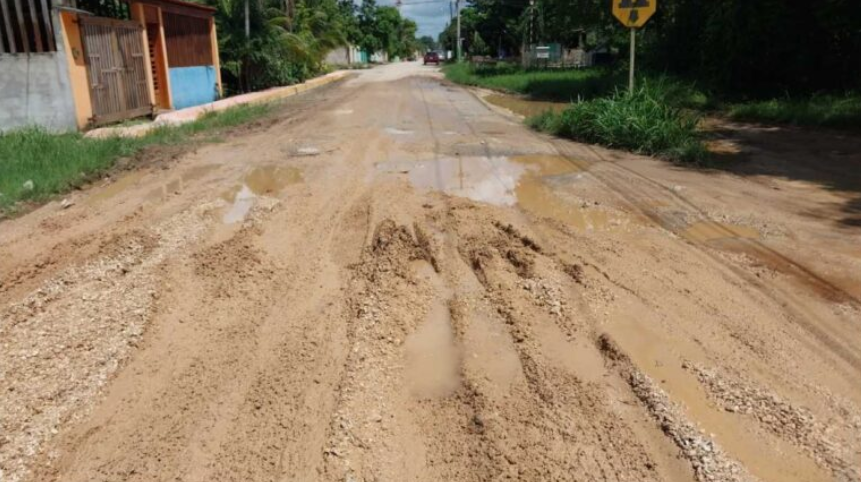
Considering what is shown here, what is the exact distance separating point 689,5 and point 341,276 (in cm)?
2105

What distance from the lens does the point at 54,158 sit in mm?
9336

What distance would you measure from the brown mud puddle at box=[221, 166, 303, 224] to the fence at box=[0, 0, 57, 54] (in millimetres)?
6559

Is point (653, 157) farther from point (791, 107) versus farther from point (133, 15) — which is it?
point (133, 15)

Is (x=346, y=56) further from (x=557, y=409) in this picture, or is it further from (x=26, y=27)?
(x=557, y=409)

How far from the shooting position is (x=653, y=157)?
10.5 metres

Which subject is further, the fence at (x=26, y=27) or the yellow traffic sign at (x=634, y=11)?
the yellow traffic sign at (x=634, y=11)

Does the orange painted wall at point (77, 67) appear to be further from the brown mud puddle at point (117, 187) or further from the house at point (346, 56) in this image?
the house at point (346, 56)

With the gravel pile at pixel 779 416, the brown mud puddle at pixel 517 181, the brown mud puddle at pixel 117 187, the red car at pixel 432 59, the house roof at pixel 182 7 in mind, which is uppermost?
the red car at pixel 432 59

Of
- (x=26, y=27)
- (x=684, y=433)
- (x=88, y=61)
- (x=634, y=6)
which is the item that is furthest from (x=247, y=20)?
(x=684, y=433)

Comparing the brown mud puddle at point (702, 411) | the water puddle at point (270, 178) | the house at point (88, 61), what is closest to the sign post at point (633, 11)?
the water puddle at point (270, 178)

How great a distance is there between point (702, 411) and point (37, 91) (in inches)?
527

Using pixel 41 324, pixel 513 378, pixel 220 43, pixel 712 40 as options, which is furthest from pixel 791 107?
pixel 220 43

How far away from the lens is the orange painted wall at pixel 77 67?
12.9m

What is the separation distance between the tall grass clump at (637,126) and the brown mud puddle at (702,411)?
6.51 m
